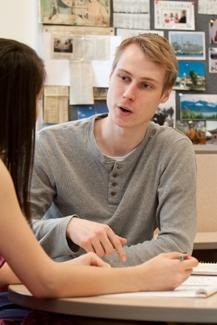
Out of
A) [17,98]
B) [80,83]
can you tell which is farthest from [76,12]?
[17,98]

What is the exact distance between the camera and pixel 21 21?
8.47ft

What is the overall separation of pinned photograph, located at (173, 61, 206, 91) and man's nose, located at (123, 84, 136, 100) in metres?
1.21

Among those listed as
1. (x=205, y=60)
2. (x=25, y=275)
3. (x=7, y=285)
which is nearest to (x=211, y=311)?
(x=25, y=275)

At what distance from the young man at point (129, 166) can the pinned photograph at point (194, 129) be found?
1.08 m

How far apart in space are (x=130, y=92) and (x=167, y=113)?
119 centimetres

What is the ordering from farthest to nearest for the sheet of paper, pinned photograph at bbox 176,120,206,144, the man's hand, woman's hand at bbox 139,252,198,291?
1. pinned photograph at bbox 176,120,206,144
2. the sheet of paper
3. the man's hand
4. woman's hand at bbox 139,252,198,291

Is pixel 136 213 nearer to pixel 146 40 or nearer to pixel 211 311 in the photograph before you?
pixel 146 40

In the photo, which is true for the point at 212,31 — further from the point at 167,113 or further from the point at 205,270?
the point at 205,270

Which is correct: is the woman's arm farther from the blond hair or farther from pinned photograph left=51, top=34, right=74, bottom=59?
pinned photograph left=51, top=34, right=74, bottom=59

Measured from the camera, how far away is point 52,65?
8.68 ft

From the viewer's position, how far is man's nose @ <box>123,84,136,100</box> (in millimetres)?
1606

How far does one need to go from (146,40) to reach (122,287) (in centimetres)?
82

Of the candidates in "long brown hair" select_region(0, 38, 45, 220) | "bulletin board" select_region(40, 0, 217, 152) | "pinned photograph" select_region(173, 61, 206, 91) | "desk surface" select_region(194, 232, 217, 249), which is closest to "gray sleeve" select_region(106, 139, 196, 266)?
"long brown hair" select_region(0, 38, 45, 220)

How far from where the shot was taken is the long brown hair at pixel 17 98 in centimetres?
117
